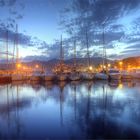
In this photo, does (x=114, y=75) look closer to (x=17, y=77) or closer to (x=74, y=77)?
(x=74, y=77)

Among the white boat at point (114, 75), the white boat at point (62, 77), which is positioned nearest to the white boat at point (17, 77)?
the white boat at point (62, 77)

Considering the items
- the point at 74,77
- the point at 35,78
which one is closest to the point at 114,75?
the point at 74,77

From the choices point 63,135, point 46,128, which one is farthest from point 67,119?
point 63,135

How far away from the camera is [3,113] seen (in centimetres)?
1566

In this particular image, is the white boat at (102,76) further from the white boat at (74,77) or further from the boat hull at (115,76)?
the white boat at (74,77)

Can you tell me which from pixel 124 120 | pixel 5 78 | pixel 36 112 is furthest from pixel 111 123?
pixel 5 78

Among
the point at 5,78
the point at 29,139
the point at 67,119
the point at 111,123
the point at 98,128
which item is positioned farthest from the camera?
the point at 5,78

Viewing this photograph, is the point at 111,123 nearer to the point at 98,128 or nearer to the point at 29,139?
the point at 98,128

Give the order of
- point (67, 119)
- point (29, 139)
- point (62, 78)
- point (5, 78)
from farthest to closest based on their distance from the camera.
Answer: point (62, 78) → point (5, 78) → point (67, 119) → point (29, 139)

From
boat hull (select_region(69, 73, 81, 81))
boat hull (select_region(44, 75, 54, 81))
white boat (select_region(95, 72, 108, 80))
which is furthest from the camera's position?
white boat (select_region(95, 72, 108, 80))

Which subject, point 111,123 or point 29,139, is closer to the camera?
point 29,139

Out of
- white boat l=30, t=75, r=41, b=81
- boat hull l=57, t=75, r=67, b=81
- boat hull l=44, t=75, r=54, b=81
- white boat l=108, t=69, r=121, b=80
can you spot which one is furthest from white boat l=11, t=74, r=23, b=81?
white boat l=108, t=69, r=121, b=80

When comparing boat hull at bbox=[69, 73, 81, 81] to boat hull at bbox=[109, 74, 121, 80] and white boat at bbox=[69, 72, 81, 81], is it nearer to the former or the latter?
white boat at bbox=[69, 72, 81, 81]

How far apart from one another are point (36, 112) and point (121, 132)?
7.65m
